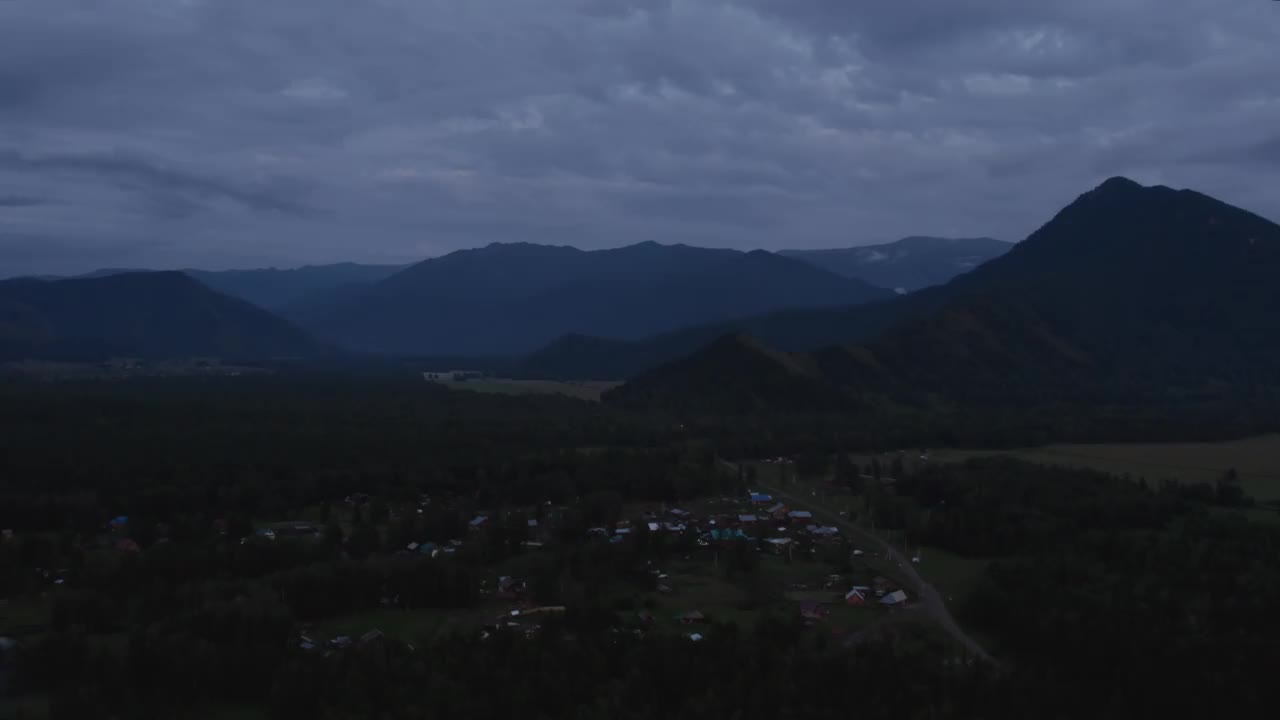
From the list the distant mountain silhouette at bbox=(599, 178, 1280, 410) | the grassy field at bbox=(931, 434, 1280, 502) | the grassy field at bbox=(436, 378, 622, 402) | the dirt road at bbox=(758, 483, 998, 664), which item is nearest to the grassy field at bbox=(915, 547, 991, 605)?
the dirt road at bbox=(758, 483, 998, 664)

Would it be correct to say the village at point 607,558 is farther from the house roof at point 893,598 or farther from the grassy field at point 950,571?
the grassy field at point 950,571

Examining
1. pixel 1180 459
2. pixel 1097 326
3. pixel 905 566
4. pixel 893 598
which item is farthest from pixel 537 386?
pixel 893 598

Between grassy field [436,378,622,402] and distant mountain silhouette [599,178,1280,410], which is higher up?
distant mountain silhouette [599,178,1280,410]

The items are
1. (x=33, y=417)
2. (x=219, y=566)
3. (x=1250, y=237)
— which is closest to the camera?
(x=219, y=566)

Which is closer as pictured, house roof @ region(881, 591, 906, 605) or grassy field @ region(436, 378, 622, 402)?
house roof @ region(881, 591, 906, 605)

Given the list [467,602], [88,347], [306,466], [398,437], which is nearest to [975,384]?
[398,437]

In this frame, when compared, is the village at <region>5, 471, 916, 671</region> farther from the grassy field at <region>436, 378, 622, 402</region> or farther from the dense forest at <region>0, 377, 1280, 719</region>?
the grassy field at <region>436, 378, 622, 402</region>

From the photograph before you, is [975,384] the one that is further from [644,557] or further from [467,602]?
[467,602]
